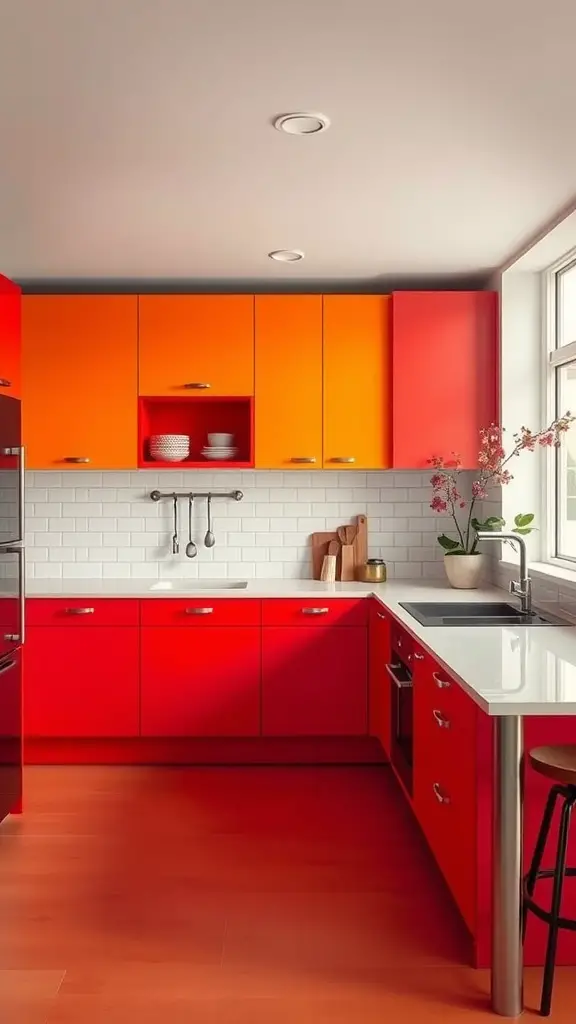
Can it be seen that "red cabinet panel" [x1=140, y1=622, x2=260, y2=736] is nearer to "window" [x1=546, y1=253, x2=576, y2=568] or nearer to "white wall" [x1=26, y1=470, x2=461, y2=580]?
"white wall" [x1=26, y1=470, x2=461, y2=580]

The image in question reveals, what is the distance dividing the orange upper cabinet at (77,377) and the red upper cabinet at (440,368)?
4.67 ft

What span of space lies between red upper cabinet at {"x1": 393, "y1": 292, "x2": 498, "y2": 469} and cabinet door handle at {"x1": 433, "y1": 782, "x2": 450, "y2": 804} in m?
2.09

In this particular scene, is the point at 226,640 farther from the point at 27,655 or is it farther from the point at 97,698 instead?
the point at 27,655

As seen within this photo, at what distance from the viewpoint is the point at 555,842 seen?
106 inches

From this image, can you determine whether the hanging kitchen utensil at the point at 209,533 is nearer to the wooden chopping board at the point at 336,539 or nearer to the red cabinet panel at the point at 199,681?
the wooden chopping board at the point at 336,539

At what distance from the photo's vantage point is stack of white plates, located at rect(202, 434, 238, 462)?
4.94 m

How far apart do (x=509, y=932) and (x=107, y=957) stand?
1.21 m

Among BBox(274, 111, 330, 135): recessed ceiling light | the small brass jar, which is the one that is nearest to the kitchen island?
the small brass jar

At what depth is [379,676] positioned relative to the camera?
4535mm

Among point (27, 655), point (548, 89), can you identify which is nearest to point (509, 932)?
point (548, 89)

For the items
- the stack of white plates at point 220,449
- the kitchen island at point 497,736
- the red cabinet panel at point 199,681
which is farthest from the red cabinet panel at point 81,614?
the kitchen island at point 497,736

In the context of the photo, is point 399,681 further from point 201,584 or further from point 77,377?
point 77,377

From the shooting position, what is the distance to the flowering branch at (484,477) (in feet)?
14.1

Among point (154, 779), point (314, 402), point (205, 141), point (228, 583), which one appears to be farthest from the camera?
point (228, 583)
